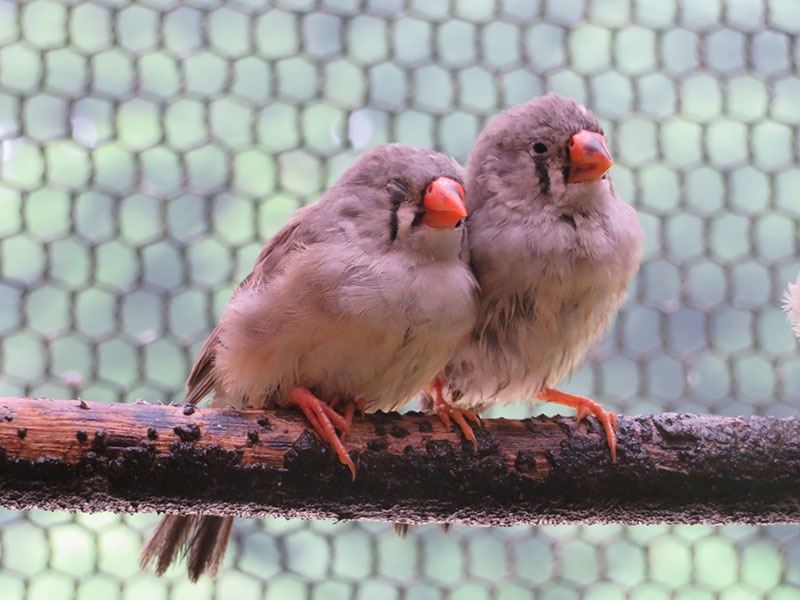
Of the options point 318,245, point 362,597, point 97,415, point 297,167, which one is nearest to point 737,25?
point 297,167

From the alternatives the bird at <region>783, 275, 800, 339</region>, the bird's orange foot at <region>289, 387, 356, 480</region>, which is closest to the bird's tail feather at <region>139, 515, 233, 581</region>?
the bird's orange foot at <region>289, 387, 356, 480</region>

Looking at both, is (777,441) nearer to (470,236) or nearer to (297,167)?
(470,236)

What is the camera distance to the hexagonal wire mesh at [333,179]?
2.09m

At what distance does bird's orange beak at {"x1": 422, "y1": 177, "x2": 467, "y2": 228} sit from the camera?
1315mm

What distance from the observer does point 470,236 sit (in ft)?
→ 4.72

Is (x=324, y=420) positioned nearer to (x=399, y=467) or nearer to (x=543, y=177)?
(x=399, y=467)

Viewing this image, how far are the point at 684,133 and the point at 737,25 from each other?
0.28 m

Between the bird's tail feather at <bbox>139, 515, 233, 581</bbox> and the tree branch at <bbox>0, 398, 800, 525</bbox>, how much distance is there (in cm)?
27

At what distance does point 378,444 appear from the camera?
4.29ft

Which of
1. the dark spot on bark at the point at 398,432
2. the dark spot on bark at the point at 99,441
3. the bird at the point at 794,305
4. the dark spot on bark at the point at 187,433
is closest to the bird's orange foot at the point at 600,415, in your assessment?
the dark spot on bark at the point at 398,432

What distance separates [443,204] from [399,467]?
1.20ft

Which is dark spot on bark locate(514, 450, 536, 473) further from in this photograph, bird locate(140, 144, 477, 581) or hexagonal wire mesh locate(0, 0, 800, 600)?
hexagonal wire mesh locate(0, 0, 800, 600)

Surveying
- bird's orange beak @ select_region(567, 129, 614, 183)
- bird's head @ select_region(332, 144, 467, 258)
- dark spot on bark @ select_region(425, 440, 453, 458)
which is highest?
bird's orange beak @ select_region(567, 129, 614, 183)

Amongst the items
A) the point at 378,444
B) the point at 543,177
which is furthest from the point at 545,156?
the point at 378,444
